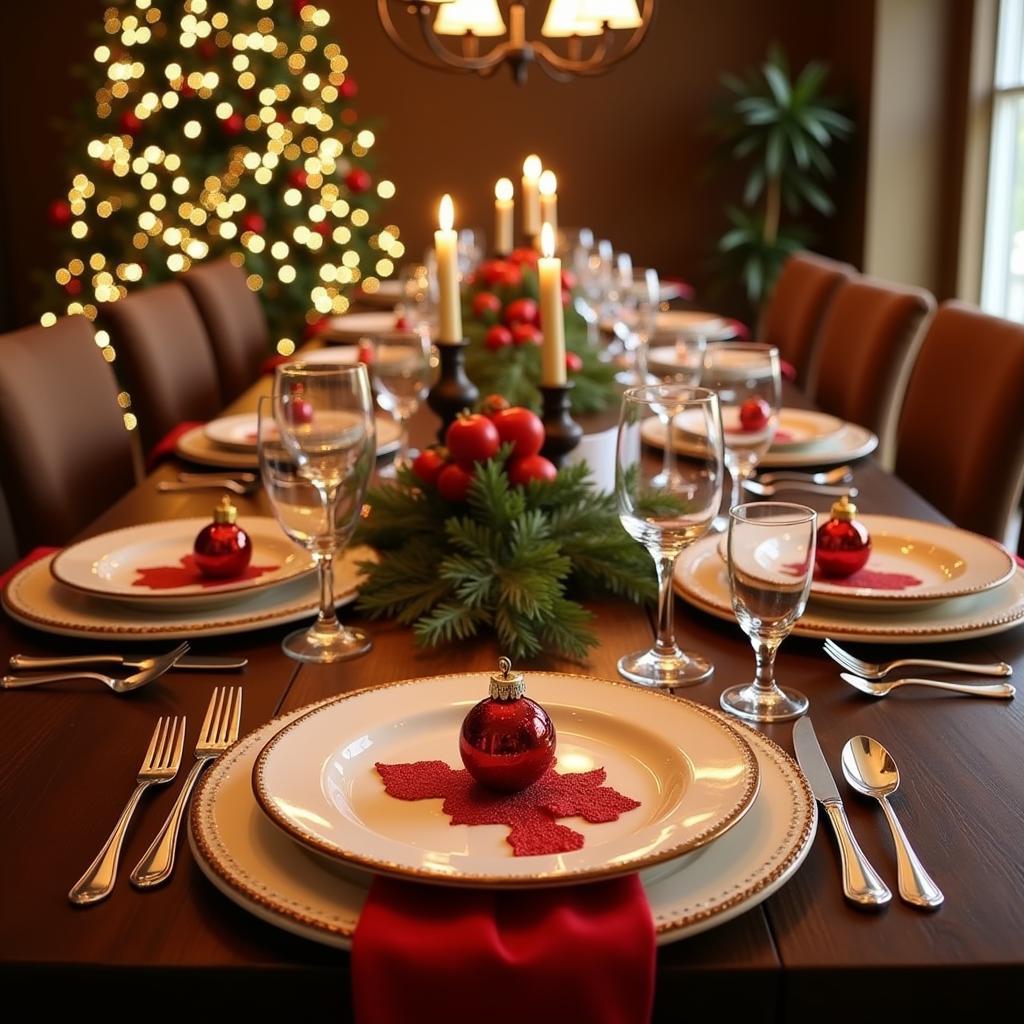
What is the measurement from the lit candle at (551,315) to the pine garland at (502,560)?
0.17 m

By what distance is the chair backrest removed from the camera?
1954 mm

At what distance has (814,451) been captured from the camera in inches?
77.0

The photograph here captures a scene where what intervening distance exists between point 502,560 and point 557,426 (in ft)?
0.87

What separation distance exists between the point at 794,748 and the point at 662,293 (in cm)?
299

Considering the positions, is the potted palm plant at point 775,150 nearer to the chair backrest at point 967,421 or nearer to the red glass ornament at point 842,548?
the chair backrest at point 967,421

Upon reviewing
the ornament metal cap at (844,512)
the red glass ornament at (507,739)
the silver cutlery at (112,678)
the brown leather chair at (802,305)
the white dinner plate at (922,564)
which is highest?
the red glass ornament at (507,739)

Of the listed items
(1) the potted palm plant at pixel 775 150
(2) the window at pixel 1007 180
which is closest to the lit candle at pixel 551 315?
(2) the window at pixel 1007 180

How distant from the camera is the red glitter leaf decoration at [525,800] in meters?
0.81

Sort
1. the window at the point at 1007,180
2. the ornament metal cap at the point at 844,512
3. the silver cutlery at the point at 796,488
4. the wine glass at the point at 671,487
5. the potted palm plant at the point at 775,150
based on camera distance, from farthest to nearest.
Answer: the potted palm plant at the point at 775,150 → the window at the point at 1007,180 → the silver cutlery at the point at 796,488 → the ornament metal cap at the point at 844,512 → the wine glass at the point at 671,487

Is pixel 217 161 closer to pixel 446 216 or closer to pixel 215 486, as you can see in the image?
pixel 446 216

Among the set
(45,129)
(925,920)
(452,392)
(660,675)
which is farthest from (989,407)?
(45,129)

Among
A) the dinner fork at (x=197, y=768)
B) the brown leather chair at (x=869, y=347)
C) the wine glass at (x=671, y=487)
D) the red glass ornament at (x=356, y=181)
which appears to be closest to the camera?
the dinner fork at (x=197, y=768)

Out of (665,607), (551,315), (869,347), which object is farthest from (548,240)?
(869,347)

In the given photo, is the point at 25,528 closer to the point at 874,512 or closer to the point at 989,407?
the point at 874,512
